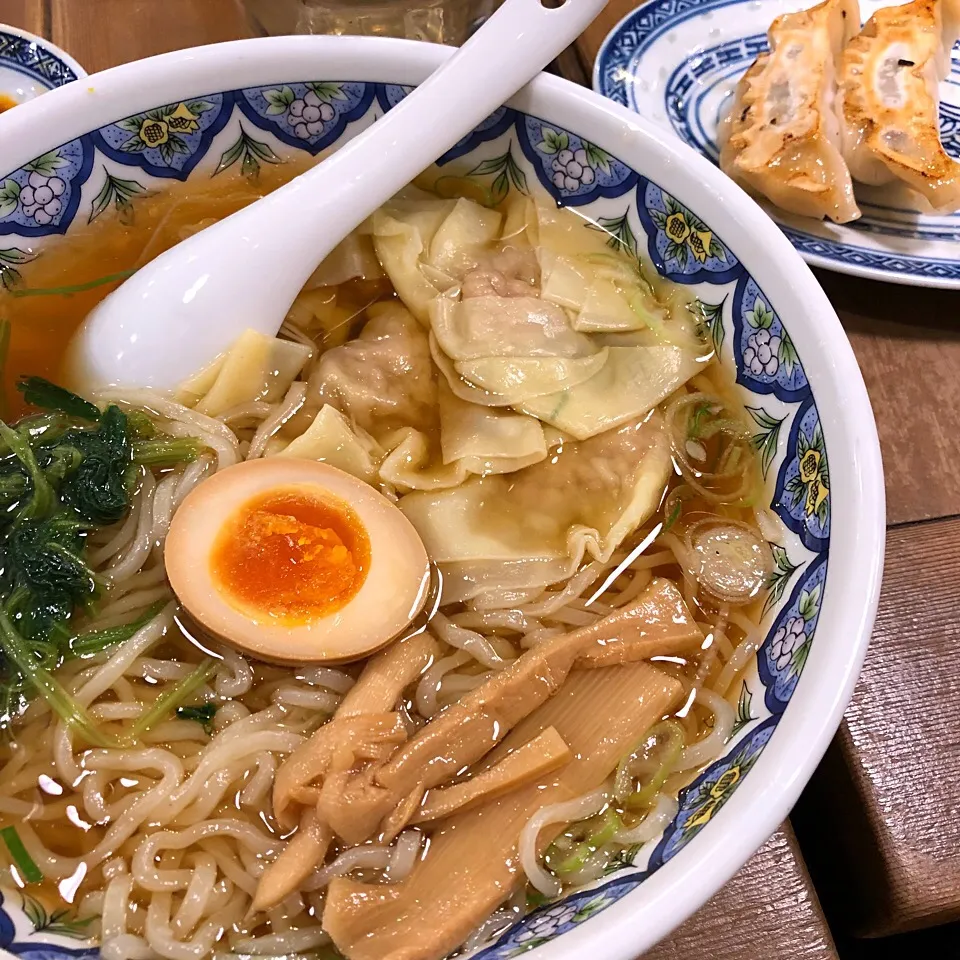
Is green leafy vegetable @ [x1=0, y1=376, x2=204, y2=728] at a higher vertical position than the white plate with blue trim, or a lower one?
lower

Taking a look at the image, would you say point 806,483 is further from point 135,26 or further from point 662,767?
point 135,26

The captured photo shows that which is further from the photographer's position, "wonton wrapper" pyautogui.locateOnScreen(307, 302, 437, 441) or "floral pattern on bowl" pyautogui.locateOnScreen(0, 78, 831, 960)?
"wonton wrapper" pyautogui.locateOnScreen(307, 302, 437, 441)

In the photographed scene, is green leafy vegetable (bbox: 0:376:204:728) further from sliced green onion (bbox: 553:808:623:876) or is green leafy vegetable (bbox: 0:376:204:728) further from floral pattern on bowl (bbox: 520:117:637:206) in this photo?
floral pattern on bowl (bbox: 520:117:637:206)

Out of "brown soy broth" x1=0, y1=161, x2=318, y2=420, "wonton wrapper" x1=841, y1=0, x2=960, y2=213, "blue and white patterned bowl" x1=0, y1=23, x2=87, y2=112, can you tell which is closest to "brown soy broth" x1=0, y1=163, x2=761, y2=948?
"brown soy broth" x1=0, y1=161, x2=318, y2=420

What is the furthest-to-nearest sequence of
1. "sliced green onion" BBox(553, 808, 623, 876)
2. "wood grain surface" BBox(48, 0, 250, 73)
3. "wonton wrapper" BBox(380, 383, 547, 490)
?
"wood grain surface" BBox(48, 0, 250, 73)
"wonton wrapper" BBox(380, 383, 547, 490)
"sliced green onion" BBox(553, 808, 623, 876)

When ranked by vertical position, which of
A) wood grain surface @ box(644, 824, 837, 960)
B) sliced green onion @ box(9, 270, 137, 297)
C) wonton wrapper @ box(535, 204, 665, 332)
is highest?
sliced green onion @ box(9, 270, 137, 297)

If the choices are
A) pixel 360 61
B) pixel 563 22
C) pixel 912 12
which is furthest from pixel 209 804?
pixel 912 12
